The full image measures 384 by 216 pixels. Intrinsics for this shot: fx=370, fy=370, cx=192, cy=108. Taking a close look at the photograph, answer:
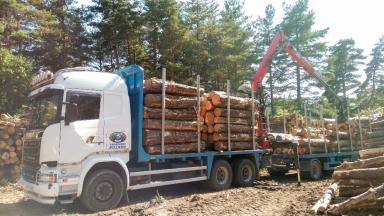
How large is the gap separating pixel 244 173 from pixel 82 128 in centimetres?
604

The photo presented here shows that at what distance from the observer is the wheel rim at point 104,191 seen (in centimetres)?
852

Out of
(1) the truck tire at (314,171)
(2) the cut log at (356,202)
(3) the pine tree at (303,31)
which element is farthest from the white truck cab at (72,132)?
(3) the pine tree at (303,31)

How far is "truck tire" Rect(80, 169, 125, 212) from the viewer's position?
833 centimetres

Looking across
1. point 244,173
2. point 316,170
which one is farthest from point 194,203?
point 316,170

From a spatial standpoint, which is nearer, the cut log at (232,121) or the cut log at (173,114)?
the cut log at (173,114)

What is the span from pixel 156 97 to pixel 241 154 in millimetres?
4034

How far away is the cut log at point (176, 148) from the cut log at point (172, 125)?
1.53ft

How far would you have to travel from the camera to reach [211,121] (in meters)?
11.8

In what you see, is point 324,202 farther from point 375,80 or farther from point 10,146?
point 375,80

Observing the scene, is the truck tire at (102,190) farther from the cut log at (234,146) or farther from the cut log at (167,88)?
the cut log at (234,146)

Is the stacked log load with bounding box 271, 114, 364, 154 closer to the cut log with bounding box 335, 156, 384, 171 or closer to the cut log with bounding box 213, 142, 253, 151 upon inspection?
the cut log with bounding box 213, 142, 253, 151

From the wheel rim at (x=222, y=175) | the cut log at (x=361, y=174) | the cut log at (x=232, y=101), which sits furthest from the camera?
the cut log at (x=232, y=101)

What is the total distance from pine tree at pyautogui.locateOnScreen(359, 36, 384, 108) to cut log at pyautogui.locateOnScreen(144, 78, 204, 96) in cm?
4776

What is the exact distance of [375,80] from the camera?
54.5 metres
